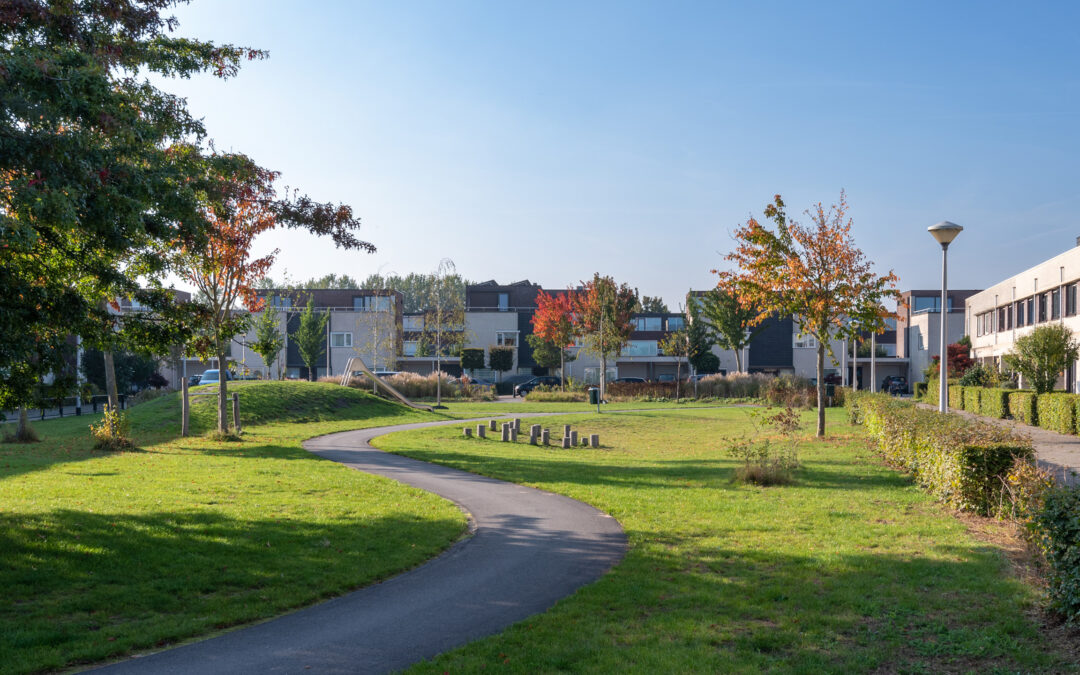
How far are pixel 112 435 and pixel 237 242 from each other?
5990 millimetres

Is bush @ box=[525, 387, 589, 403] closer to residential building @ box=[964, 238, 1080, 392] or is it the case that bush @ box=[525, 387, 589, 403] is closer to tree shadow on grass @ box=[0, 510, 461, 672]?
residential building @ box=[964, 238, 1080, 392]

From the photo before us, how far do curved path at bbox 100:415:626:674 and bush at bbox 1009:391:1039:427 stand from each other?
21.6m

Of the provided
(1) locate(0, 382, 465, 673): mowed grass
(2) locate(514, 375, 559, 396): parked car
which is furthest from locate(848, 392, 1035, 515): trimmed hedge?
(2) locate(514, 375, 559, 396): parked car

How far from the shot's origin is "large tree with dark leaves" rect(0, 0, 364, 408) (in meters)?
7.52

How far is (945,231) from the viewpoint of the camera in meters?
19.2

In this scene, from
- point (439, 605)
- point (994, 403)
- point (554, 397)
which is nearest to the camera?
point (439, 605)

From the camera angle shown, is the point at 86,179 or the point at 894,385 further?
the point at 894,385

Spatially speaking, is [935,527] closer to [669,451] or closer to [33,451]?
[669,451]

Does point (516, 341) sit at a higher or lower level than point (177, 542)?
higher

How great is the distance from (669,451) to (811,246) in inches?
280

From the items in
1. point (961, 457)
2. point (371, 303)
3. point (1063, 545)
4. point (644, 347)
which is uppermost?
point (371, 303)

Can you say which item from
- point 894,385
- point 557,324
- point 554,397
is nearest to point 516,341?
point 557,324

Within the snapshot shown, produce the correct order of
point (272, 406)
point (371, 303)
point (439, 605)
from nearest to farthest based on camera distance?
1. point (439, 605)
2. point (272, 406)
3. point (371, 303)

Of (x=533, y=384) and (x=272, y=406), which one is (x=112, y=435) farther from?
(x=533, y=384)
